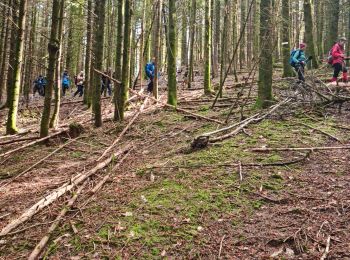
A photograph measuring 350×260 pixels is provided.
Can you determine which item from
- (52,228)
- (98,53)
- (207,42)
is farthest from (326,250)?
(207,42)

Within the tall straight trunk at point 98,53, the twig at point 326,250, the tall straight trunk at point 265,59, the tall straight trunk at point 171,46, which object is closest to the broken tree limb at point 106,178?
the twig at point 326,250

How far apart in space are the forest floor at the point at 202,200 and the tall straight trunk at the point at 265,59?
34.1 inches

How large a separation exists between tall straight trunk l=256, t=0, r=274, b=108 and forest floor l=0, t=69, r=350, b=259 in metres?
0.87

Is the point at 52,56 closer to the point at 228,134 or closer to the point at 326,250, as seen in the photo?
the point at 228,134

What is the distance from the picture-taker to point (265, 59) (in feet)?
29.0

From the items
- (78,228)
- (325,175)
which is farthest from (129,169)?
(325,175)

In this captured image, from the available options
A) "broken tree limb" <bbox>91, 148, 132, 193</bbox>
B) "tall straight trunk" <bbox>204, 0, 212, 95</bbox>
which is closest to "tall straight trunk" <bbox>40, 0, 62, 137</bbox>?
"broken tree limb" <bbox>91, 148, 132, 193</bbox>

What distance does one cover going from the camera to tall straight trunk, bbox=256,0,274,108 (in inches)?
343

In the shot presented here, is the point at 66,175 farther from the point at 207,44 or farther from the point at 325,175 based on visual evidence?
the point at 207,44

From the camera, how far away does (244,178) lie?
5527mm

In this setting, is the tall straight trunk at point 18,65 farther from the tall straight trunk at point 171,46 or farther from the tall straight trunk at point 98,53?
the tall straight trunk at point 171,46

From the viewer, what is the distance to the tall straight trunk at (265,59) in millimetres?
8711

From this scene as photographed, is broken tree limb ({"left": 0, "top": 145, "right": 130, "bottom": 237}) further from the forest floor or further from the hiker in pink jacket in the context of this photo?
the hiker in pink jacket

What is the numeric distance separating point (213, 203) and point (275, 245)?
1.13 meters
